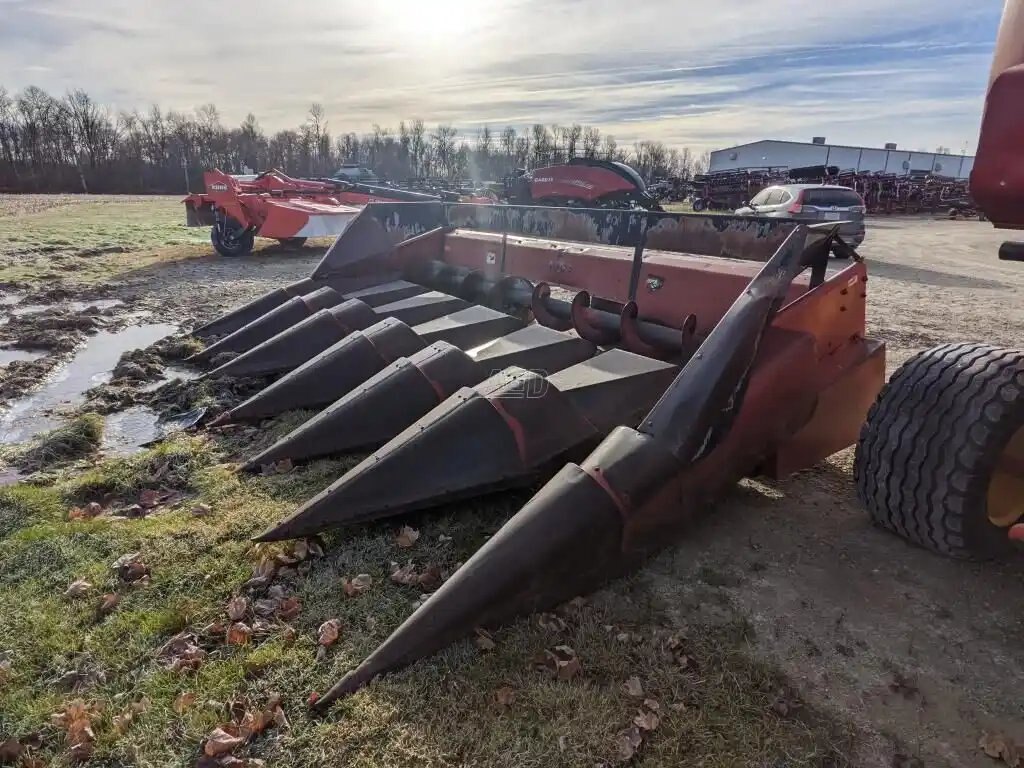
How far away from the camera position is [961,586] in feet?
9.02

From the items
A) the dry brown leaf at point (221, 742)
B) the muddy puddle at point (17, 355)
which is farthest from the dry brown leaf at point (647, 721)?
the muddy puddle at point (17, 355)

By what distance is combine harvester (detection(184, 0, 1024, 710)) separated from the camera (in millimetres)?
2371

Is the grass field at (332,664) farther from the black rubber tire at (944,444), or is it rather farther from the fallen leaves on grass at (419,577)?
the black rubber tire at (944,444)

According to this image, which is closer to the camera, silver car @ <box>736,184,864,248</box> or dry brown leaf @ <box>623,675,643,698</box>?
dry brown leaf @ <box>623,675,643,698</box>

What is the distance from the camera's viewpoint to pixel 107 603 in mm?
2693

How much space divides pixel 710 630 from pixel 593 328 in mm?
2386

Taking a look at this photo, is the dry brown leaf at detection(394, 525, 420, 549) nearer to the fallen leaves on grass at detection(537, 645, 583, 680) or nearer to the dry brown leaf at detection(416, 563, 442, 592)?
the dry brown leaf at detection(416, 563, 442, 592)

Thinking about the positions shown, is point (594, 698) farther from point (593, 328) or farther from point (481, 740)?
point (593, 328)

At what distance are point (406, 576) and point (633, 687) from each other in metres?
1.03

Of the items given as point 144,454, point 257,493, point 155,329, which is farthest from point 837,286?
point 155,329

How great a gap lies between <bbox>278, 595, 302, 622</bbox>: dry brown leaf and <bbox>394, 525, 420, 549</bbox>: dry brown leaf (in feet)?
1.67

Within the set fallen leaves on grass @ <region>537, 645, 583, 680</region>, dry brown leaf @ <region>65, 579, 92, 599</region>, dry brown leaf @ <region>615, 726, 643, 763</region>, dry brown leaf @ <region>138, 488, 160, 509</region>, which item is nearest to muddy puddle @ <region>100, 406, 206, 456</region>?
dry brown leaf @ <region>138, 488, 160, 509</region>

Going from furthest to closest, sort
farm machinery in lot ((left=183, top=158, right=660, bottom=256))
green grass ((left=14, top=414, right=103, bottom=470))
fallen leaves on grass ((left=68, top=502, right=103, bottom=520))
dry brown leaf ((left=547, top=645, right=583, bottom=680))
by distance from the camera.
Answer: farm machinery in lot ((left=183, top=158, right=660, bottom=256)) < green grass ((left=14, top=414, right=103, bottom=470)) < fallen leaves on grass ((left=68, top=502, right=103, bottom=520)) < dry brown leaf ((left=547, top=645, right=583, bottom=680))

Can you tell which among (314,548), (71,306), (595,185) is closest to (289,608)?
(314,548)
